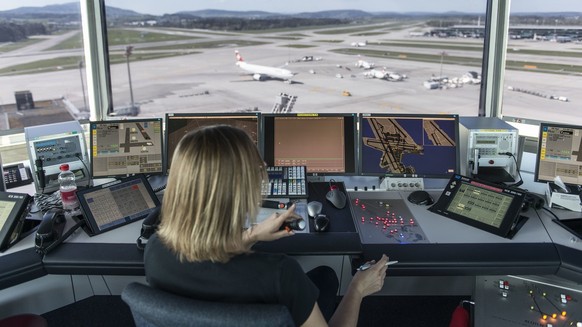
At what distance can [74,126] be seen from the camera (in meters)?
2.31

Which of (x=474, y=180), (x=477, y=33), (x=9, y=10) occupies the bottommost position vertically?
(x=474, y=180)

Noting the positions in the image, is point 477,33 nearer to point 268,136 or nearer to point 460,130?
point 460,130

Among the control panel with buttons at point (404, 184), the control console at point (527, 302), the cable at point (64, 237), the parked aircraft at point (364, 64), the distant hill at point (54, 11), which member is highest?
the distant hill at point (54, 11)

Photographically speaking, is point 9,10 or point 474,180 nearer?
point 474,180

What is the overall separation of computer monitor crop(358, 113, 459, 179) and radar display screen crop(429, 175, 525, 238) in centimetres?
19

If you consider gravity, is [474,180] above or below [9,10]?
below

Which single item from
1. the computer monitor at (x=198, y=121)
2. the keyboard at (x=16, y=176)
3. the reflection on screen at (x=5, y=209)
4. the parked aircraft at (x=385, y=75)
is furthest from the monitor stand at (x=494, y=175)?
the parked aircraft at (x=385, y=75)

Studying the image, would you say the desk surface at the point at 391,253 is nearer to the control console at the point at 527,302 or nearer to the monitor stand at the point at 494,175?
the control console at the point at 527,302

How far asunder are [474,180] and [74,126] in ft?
6.64

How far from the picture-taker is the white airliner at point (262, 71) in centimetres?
645

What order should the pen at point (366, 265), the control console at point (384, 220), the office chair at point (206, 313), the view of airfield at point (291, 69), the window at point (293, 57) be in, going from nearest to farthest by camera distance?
1. the office chair at point (206, 313)
2. the pen at point (366, 265)
3. the control console at point (384, 220)
4. the view of airfield at point (291, 69)
5. the window at point (293, 57)

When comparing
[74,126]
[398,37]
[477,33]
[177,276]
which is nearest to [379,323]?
[177,276]

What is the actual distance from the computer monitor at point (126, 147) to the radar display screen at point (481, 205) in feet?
4.64

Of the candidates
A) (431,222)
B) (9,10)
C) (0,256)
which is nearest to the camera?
(0,256)
